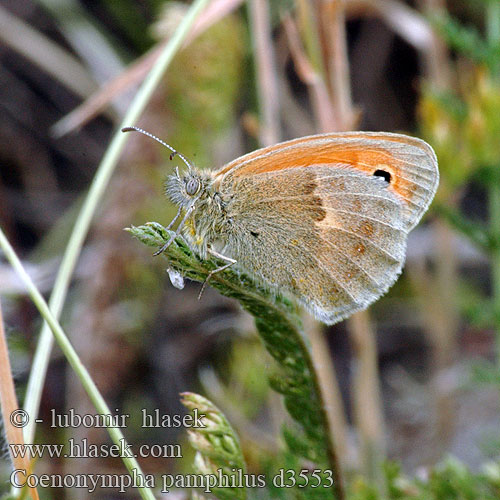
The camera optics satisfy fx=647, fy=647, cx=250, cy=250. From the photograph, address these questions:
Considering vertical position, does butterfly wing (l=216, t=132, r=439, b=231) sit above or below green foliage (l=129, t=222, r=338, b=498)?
above

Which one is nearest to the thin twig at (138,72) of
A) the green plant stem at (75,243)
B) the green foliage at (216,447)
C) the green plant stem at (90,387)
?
the green plant stem at (75,243)

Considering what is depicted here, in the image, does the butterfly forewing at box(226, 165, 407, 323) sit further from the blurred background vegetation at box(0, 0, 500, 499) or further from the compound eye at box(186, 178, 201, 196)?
the blurred background vegetation at box(0, 0, 500, 499)

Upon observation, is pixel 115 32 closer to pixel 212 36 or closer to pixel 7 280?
pixel 212 36

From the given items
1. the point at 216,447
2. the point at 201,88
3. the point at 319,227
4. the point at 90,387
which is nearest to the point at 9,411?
the point at 90,387

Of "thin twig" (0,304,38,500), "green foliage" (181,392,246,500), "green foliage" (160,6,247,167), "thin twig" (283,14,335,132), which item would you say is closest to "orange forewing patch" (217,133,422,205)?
"thin twig" (283,14,335,132)

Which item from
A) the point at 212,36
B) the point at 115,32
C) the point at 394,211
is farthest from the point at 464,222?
the point at 115,32

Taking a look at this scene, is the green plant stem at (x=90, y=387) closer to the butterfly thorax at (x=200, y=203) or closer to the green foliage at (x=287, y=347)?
the green foliage at (x=287, y=347)

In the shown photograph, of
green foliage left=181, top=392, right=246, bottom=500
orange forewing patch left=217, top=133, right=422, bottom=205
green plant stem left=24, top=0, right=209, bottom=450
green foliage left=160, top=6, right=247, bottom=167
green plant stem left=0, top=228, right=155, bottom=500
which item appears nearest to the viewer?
green plant stem left=0, top=228, right=155, bottom=500
